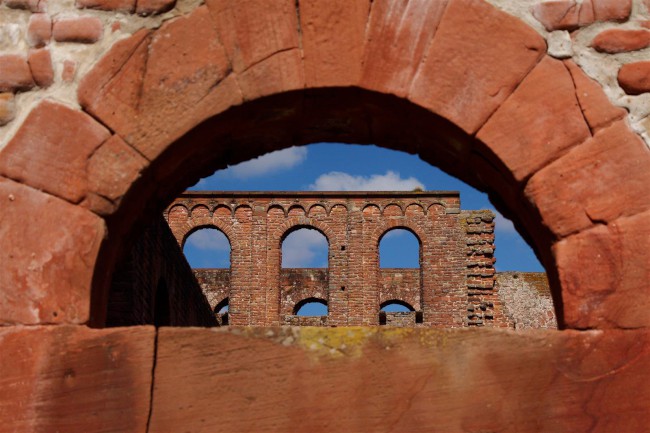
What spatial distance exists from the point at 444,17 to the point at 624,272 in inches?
45.3

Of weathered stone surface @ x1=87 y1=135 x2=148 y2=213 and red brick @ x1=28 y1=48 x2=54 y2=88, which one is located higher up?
red brick @ x1=28 y1=48 x2=54 y2=88

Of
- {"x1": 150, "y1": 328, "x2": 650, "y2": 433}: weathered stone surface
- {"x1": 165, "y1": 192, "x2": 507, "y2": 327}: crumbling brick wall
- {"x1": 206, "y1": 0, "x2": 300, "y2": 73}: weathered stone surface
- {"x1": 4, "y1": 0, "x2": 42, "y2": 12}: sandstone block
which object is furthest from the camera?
{"x1": 165, "y1": 192, "x2": 507, "y2": 327}: crumbling brick wall

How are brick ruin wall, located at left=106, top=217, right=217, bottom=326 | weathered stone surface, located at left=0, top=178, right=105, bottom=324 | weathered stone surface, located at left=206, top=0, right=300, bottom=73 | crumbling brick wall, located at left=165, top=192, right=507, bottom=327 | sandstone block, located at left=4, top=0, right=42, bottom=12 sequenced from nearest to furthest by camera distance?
1. weathered stone surface, located at left=0, top=178, right=105, bottom=324
2. weathered stone surface, located at left=206, top=0, right=300, bottom=73
3. sandstone block, located at left=4, top=0, right=42, bottom=12
4. brick ruin wall, located at left=106, top=217, right=217, bottom=326
5. crumbling brick wall, located at left=165, top=192, right=507, bottom=327

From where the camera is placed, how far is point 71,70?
3186mm

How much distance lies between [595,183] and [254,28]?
4.55 feet

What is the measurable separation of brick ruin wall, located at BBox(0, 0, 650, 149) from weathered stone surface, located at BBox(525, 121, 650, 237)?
0.13 meters

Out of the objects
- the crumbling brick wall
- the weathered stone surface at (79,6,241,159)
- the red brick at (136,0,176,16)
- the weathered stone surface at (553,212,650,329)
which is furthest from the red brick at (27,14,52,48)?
the crumbling brick wall

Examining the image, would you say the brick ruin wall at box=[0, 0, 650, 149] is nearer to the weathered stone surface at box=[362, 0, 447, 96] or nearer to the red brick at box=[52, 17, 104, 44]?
the red brick at box=[52, 17, 104, 44]

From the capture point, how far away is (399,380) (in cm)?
285

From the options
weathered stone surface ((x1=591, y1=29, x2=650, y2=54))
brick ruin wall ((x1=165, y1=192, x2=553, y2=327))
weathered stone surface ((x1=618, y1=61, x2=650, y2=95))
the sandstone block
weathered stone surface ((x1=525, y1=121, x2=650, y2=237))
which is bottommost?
weathered stone surface ((x1=525, y1=121, x2=650, y2=237))

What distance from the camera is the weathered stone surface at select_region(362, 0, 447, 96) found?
10.2ft

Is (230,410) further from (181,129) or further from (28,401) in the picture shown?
(181,129)

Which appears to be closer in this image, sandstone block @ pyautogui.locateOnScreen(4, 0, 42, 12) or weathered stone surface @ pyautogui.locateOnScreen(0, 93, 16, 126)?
weathered stone surface @ pyautogui.locateOnScreen(0, 93, 16, 126)


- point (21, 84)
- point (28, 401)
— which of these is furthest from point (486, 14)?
point (28, 401)
